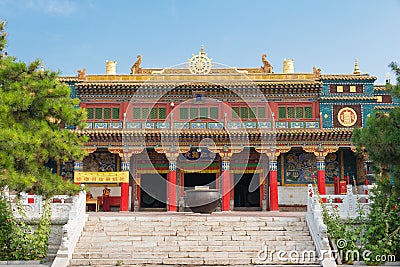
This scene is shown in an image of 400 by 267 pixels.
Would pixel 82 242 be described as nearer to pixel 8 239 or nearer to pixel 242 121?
pixel 8 239

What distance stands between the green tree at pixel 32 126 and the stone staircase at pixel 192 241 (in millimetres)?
1747

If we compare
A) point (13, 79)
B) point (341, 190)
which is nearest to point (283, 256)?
point (13, 79)

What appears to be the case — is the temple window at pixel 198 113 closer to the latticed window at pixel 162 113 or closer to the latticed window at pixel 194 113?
the latticed window at pixel 194 113

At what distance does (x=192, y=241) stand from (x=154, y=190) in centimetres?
1281

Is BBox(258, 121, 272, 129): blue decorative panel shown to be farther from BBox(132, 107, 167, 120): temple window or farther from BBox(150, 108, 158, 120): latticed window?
BBox(150, 108, 158, 120): latticed window

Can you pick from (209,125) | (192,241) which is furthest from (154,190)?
(192,241)

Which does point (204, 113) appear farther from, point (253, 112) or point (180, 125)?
point (253, 112)

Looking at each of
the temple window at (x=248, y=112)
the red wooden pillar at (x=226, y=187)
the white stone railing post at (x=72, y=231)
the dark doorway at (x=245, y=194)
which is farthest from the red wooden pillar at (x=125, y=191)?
the white stone railing post at (x=72, y=231)

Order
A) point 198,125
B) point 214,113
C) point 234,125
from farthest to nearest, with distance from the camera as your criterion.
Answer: point 214,113, point 198,125, point 234,125

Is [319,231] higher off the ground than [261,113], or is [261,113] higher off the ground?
[261,113]

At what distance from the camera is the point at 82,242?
1384 centimetres

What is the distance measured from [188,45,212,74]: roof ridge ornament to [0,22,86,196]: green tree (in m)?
12.6

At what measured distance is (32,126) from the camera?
43.3ft

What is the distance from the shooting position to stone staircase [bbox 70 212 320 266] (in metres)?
12.8
